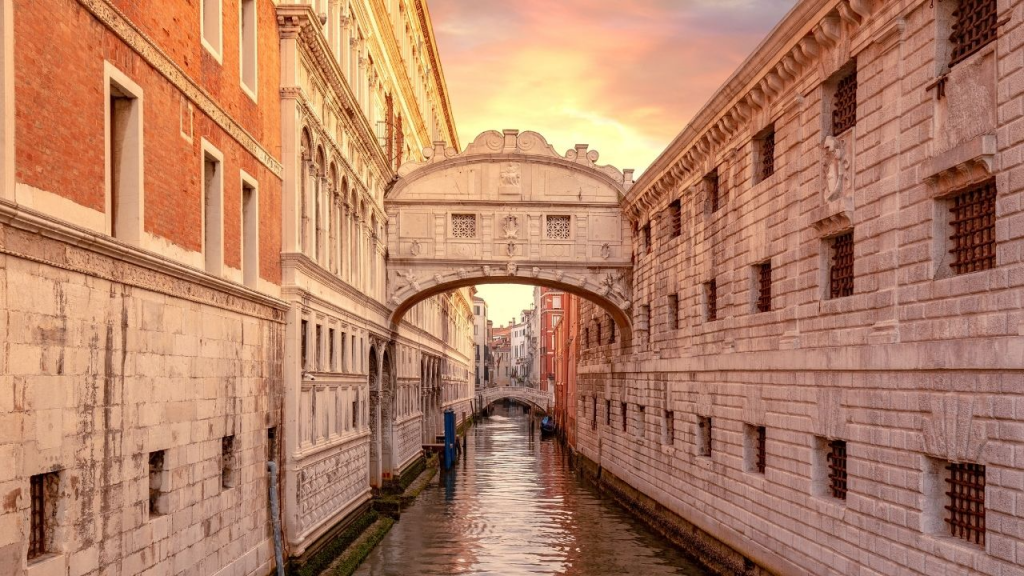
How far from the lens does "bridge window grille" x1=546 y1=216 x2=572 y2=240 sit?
95.8 feet

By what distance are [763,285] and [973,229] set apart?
6.92 meters

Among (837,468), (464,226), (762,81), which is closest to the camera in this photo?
(837,468)

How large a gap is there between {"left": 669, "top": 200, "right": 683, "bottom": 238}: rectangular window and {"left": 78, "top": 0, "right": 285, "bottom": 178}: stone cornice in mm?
11088

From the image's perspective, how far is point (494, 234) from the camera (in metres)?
29.0

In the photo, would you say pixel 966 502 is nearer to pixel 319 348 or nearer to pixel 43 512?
pixel 43 512

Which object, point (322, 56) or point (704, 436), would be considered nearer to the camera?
point (322, 56)

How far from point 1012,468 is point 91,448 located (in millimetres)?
7840

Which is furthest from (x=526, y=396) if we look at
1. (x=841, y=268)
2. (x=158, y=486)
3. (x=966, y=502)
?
(x=966, y=502)

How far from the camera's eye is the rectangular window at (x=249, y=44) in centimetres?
1464

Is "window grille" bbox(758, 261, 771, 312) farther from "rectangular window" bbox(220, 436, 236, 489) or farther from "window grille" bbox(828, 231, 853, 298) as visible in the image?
"rectangular window" bbox(220, 436, 236, 489)

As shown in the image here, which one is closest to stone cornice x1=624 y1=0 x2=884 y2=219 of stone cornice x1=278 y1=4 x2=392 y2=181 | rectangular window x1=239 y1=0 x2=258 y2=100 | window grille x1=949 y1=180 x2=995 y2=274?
window grille x1=949 y1=180 x2=995 y2=274

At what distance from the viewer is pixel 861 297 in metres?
12.9

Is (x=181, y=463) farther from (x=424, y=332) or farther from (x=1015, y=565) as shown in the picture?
(x=424, y=332)

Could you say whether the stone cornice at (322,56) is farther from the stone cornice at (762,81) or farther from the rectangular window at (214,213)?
the stone cornice at (762,81)
